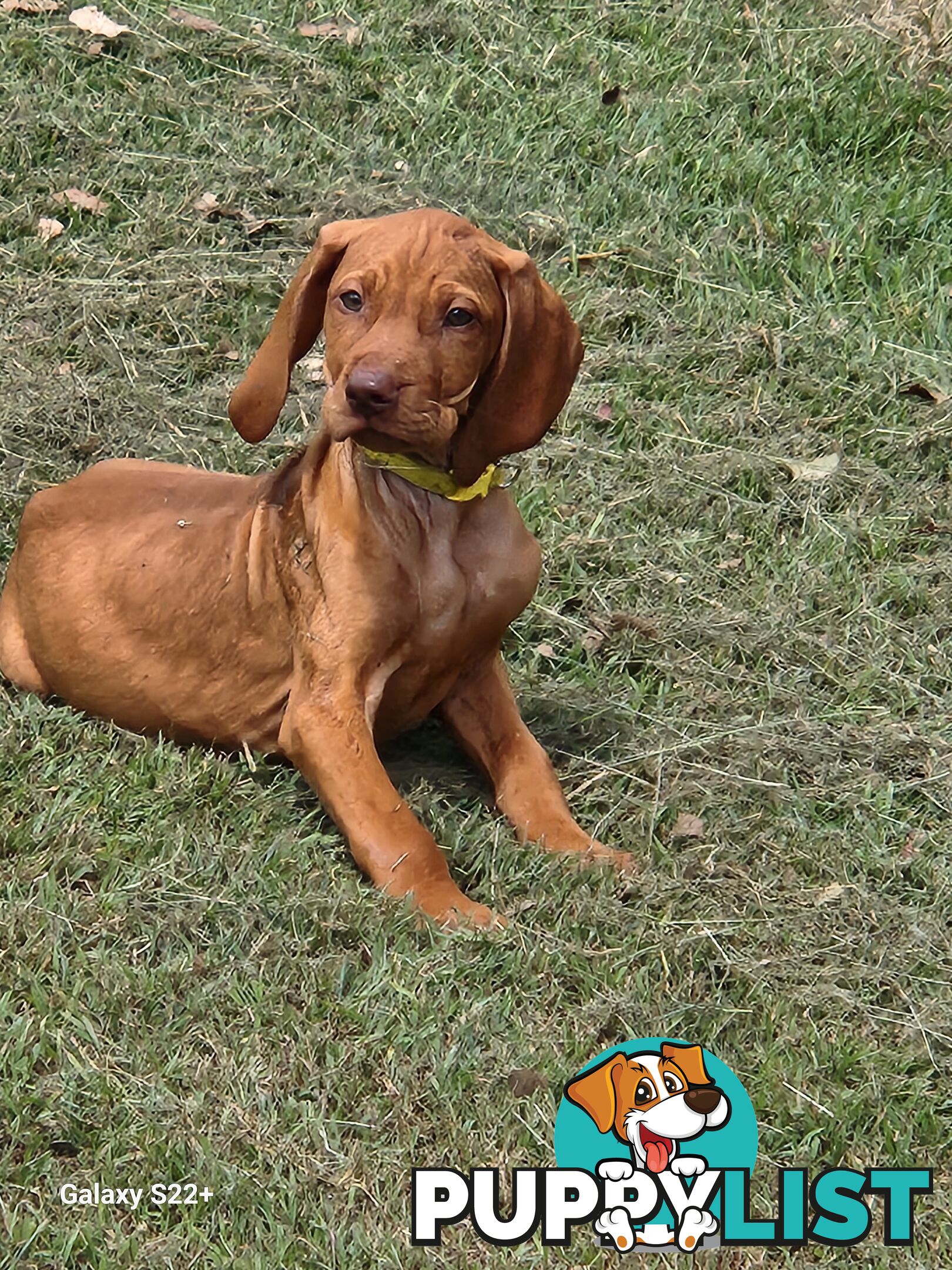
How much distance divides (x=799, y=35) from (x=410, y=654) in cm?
534

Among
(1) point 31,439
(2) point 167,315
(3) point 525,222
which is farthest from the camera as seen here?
(3) point 525,222

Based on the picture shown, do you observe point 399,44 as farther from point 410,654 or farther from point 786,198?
point 410,654

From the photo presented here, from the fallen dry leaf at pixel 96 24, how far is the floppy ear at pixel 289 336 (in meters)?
4.44

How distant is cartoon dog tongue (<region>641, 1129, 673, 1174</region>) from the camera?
3.37m

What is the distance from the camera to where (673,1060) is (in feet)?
11.9

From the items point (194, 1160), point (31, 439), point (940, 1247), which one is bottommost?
point (31, 439)

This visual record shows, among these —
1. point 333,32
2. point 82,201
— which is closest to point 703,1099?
point 82,201

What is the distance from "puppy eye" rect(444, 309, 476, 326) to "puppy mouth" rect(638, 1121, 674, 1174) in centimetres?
175

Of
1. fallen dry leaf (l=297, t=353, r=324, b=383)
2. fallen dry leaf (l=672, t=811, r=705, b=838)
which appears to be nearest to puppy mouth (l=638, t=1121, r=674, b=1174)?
fallen dry leaf (l=672, t=811, r=705, b=838)

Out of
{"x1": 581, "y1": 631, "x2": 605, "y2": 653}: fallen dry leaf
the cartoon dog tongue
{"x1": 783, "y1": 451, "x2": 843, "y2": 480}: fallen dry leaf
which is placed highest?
the cartoon dog tongue

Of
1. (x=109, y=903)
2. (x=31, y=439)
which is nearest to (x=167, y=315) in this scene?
(x=31, y=439)

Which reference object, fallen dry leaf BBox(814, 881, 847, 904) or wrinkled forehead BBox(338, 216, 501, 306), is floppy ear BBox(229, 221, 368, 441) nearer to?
wrinkled forehead BBox(338, 216, 501, 306)

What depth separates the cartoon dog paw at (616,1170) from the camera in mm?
3369
